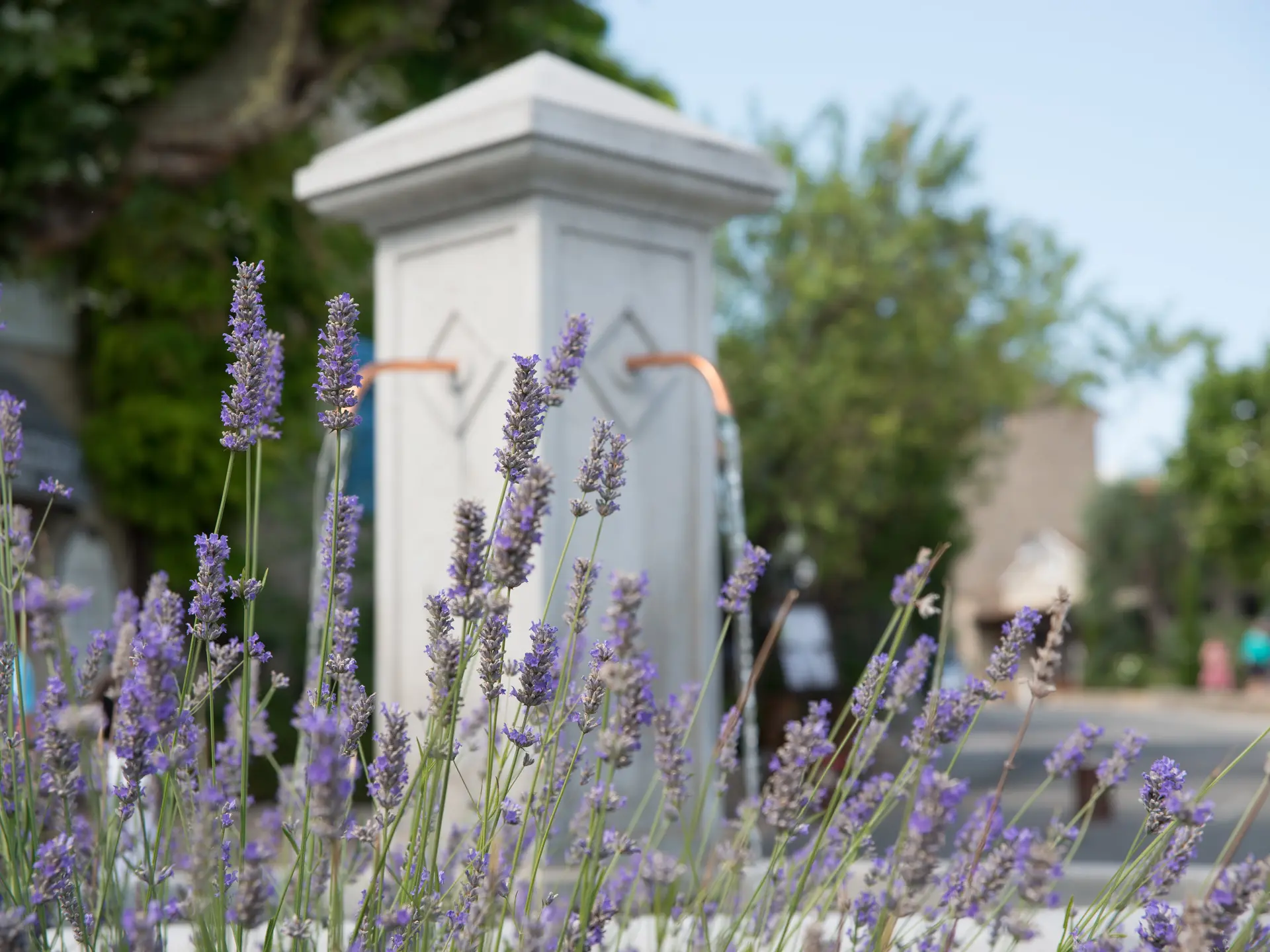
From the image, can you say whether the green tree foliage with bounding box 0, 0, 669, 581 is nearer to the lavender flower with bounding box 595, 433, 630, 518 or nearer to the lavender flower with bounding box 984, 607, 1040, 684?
the lavender flower with bounding box 595, 433, 630, 518

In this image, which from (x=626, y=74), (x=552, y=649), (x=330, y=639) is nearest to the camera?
(x=552, y=649)

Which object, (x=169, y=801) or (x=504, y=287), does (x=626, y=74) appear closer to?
(x=504, y=287)

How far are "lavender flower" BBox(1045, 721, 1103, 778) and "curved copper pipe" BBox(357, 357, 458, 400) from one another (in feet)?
7.25

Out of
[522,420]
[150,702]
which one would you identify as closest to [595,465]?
[522,420]

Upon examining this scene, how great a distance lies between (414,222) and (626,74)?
9894mm

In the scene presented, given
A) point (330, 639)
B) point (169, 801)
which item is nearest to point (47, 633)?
point (169, 801)

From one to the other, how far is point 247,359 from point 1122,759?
127 cm

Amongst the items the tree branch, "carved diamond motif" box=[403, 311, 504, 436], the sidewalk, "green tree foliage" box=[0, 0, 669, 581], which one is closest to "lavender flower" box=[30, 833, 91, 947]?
"carved diamond motif" box=[403, 311, 504, 436]

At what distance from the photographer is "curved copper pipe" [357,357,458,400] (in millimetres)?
3811

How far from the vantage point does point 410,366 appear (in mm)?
3828

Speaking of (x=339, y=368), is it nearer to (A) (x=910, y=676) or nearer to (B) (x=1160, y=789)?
(A) (x=910, y=676)

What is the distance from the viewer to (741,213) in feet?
13.9

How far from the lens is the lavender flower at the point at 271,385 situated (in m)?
1.61

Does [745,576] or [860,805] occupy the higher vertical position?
[745,576]
